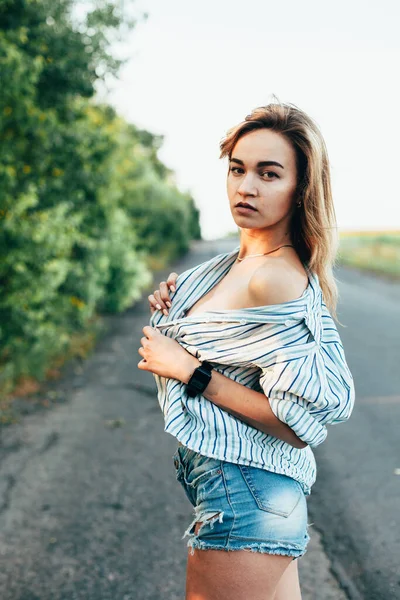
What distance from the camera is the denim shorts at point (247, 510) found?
1.67 m

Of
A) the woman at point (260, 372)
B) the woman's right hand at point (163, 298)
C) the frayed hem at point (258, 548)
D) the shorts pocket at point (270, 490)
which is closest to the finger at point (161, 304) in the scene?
the woman's right hand at point (163, 298)

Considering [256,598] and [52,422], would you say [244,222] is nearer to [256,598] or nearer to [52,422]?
[256,598]

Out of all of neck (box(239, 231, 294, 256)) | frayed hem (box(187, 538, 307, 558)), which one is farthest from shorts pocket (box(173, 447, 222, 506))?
neck (box(239, 231, 294, 256))

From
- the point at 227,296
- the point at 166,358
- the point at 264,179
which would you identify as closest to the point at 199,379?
the point at 166,358

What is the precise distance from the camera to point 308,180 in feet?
5.75

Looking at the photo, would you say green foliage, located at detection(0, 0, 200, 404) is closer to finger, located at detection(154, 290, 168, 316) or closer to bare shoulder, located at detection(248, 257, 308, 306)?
finger, located at detection(154, 290, 168, 316)

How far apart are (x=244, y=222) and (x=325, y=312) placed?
14.1 inches

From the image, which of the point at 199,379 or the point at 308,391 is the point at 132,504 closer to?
the point at 199,379

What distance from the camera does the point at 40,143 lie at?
7.48 metres

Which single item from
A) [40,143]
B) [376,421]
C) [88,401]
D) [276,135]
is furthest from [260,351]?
[40,143]

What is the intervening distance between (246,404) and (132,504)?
109 inches

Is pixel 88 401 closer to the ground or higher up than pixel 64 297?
closer to the ground

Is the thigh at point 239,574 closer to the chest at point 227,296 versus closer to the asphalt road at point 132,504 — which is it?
the chest at point 227,296

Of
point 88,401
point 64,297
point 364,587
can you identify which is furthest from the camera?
point 64,297
